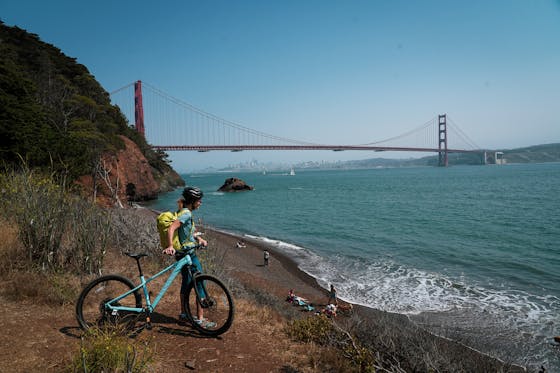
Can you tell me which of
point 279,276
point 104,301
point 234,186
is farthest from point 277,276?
point 234,186

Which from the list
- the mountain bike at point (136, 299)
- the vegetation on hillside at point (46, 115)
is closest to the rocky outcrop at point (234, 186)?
the vegetation on hillside at point (46, 115)

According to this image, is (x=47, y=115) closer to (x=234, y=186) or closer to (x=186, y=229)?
(x=186, y=229)

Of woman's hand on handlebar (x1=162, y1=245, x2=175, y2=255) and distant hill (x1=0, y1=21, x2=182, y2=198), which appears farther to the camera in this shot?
distant hill (x1=0, y1=21, x2=182, y2=198)

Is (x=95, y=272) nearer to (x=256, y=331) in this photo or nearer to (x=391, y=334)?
(x=256, y=331)

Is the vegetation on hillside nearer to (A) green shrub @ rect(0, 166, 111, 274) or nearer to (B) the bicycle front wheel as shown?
(A) green shrub @ rect(0, 166, 111, 274)

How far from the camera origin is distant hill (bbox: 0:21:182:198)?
12.6 metres

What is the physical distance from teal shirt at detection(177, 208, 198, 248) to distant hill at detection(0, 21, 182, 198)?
7.85ft

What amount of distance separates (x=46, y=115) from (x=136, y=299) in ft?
69.9

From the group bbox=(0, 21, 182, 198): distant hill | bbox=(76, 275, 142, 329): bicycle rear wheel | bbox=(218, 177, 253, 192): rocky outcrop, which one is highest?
bbox=(0, 21, 182, 198): distant hill

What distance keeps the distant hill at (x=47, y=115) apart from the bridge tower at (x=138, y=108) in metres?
17.8

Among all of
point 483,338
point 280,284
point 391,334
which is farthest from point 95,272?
point 483,338

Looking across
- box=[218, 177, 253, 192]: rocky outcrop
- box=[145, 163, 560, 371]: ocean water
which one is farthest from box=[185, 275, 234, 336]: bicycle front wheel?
box=[218, 177, 253, 192]: rocky outcrop

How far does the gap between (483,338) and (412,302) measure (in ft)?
7.60

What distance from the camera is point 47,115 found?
19.9 meters
